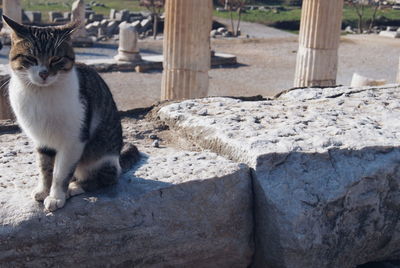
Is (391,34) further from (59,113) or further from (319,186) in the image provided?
(59,113)

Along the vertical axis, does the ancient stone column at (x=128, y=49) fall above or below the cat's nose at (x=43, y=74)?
below

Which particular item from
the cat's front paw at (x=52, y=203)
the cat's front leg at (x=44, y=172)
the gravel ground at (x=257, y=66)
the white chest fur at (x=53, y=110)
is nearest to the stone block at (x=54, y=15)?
the gravel ground at (x=257, y=66)

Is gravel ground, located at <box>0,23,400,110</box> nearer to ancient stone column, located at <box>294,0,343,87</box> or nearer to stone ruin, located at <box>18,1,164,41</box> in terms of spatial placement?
stone ruin, located at <box>18,1,164,41</box>

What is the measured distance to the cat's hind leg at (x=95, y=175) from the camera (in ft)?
9.23

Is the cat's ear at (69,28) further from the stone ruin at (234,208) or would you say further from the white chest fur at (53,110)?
the stone ruin at (234,208)

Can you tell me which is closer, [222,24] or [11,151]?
[11,151]

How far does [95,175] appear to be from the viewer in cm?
284

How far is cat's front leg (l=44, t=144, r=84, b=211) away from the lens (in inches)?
103

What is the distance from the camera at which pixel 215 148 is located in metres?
3.32

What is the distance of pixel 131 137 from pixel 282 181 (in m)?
1.35

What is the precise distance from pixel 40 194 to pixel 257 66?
55.3 feet

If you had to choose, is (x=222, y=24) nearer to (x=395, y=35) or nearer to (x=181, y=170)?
(x=395, y=35)

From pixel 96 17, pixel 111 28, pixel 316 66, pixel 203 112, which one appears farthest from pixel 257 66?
pixel 203 112

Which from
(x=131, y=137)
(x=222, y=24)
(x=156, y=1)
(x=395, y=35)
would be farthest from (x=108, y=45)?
(x=131, y=137)
